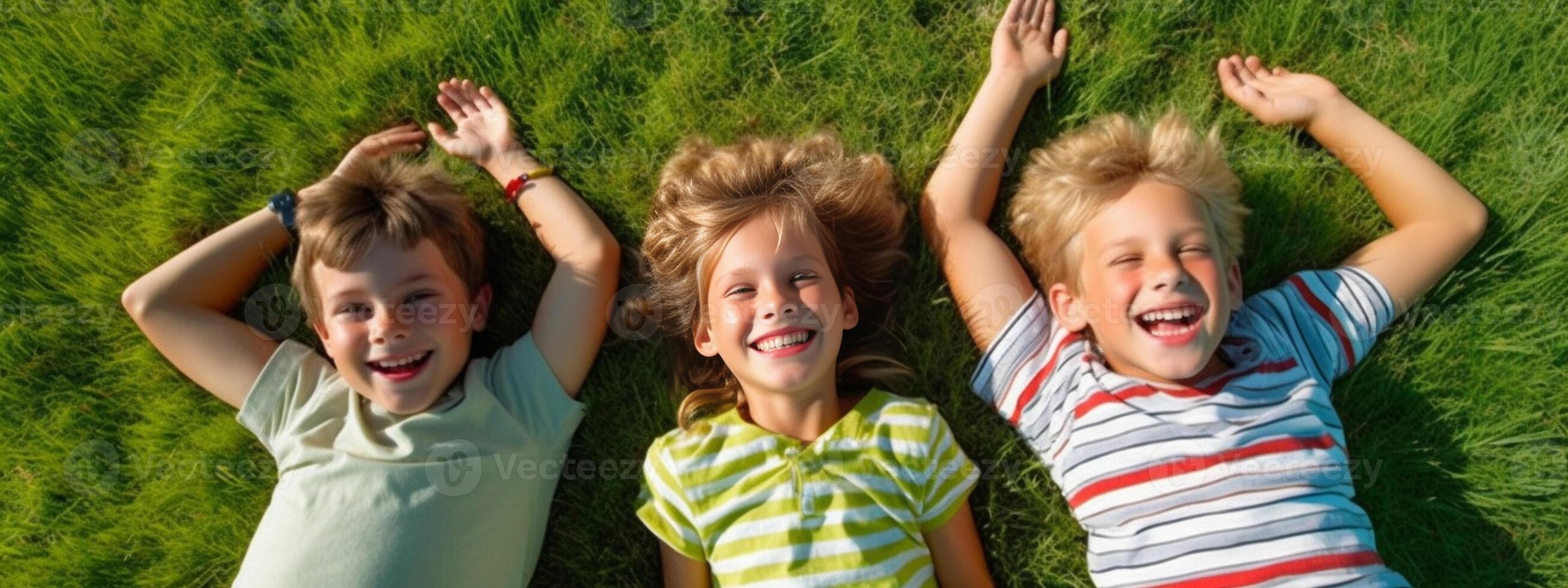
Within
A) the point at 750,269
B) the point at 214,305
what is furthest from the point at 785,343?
the point at 214,305

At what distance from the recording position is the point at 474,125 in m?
3.12

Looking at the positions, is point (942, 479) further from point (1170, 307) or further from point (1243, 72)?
point (1243, 72)

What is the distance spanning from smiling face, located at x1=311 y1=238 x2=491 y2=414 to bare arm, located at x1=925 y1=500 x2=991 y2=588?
4.94 ft

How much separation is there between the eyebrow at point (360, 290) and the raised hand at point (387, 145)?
60cm

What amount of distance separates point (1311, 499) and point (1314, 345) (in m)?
0.48

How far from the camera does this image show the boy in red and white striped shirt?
97.8 inches

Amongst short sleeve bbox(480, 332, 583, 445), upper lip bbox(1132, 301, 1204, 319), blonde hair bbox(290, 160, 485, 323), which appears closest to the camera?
upper lip bbox(1132, 301, 1204, 319)

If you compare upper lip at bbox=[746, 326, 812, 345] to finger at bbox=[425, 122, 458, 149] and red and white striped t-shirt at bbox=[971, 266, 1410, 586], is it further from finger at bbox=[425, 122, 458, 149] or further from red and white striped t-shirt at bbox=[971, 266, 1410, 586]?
finger at bbox=[425, 122, 458, 149]

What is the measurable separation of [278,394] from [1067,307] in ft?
7.73

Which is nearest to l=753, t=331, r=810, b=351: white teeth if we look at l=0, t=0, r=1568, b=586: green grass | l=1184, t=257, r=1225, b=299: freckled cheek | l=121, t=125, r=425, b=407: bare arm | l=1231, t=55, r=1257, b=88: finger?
l=0, t=0, r=1568, b=586: green grass

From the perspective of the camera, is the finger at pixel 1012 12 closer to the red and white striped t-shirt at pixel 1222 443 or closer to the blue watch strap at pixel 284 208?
the red and white striped t-shirt at pixel 1222 443

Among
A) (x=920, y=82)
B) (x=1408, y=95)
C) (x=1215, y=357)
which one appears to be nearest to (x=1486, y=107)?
(x=1408, y=95)

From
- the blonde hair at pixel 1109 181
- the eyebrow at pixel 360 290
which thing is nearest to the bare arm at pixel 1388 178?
the blonde hair at pixel 1109 181

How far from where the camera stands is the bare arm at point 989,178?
2822mm
